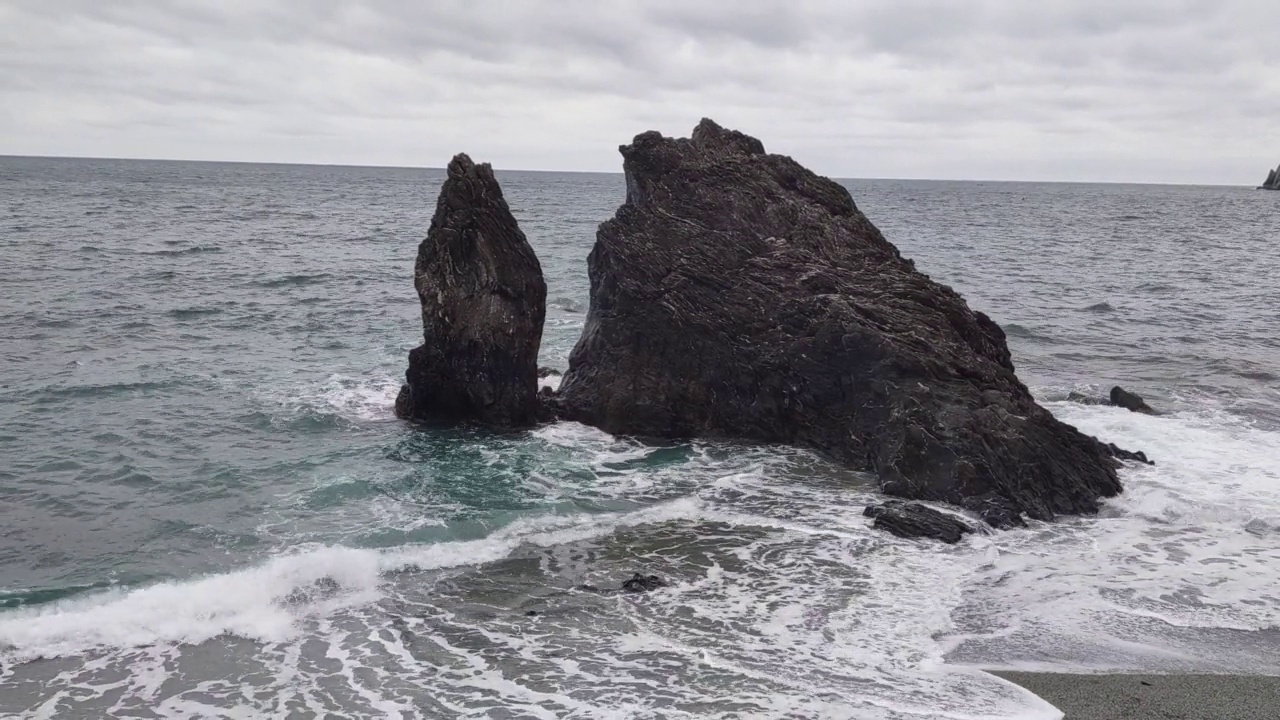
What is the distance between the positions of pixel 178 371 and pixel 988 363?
18459mm

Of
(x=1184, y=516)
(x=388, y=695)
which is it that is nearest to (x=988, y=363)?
(x=1184, y=516)

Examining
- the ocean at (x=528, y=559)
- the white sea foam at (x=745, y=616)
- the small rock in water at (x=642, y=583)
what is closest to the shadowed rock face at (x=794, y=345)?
the ocean at (x=528, y=559)

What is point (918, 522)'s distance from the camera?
1437cm

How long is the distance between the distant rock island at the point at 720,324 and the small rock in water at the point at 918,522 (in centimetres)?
148

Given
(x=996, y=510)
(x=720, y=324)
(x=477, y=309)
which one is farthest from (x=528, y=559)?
(x=720, y=324)

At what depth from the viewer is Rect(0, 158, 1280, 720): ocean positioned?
10.2 meters

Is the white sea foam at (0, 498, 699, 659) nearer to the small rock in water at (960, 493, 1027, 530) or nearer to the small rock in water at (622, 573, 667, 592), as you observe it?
the small rock in water at (622, 573, 667, 592)

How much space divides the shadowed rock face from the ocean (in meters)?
0.76

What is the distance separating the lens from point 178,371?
24172 mm

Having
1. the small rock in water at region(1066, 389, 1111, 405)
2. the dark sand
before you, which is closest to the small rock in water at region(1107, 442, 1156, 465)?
→ the small rock in water at region(1066, 389, 1111, 405)

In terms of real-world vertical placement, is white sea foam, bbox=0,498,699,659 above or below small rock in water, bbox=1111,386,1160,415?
below

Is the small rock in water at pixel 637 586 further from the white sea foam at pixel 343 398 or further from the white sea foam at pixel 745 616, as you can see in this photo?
the white sea foam at pixel 343 398

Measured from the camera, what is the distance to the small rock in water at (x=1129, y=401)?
2156 centimetres

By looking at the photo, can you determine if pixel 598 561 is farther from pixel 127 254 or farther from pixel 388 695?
pixel 127 254
